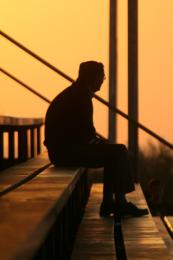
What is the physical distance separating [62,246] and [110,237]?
30cm

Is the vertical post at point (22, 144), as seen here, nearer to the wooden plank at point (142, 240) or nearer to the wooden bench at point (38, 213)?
the wooden bench at point (38, 213)

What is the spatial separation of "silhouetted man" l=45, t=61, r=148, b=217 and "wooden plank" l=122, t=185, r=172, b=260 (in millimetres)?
157

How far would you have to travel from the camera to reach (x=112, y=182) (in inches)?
185

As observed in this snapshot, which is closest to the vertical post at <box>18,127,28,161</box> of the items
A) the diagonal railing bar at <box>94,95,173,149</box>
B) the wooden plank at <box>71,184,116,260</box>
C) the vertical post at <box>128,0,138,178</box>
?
the wooden plank at <box>71,184,116,260</box>

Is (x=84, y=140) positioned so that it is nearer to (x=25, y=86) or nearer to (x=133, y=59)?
(x=133, y=59)

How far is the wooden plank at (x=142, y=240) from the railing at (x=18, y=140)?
2.59 feet

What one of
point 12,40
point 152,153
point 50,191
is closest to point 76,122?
point 50,191

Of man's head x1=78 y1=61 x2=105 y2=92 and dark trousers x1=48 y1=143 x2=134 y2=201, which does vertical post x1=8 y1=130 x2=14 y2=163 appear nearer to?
dark trousers x1=48 y1=143 x2=134 y2=201

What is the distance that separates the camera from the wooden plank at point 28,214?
1513 mm

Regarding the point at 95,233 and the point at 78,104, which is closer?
the point at 95,233

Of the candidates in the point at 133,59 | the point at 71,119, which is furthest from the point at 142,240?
the point at 133,59

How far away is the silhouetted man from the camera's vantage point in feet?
15.1

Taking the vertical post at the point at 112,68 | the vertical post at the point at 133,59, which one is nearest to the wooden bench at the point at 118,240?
the vertical post at the point at 133,59

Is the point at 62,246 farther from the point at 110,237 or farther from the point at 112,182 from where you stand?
the point at 112,182
